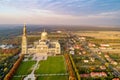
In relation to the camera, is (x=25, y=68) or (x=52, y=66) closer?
(x=25, y=68)

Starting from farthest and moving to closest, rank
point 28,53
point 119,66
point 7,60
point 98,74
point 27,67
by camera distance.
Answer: point 28,53
point 7,60
point 119,66
point 27,67
point 98,74

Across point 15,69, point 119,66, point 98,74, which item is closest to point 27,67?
point 15,69

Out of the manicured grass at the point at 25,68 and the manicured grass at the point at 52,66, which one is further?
the manicured grass at the point at 52,66

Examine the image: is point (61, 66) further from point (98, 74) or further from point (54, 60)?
point (98, 74)

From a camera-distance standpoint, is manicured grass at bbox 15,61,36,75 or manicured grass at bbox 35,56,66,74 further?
manicured grass at bbox 35,56,66,74
